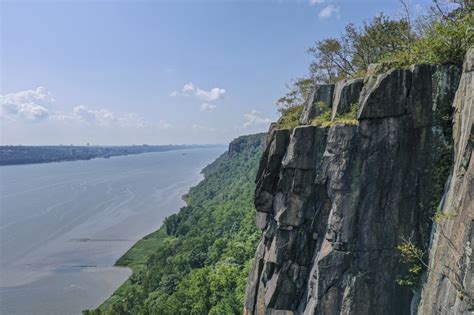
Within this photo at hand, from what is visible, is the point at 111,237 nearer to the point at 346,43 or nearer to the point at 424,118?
the point at 346,43

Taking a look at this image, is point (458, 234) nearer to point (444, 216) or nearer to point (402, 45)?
point (444, 216)

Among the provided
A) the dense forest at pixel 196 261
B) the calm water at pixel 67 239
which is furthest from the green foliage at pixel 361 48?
the calm water at pixel 67 239

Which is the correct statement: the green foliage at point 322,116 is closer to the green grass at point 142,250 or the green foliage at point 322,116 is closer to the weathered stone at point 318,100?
the weathered stone at point 318,100

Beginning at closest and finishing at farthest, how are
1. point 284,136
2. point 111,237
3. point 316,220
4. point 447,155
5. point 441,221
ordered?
1. point 441,221
2. point 447,155
3. point 316,220
4. point 284,136
5. point 111,237

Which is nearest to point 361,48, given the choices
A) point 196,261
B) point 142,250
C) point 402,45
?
point 402,45

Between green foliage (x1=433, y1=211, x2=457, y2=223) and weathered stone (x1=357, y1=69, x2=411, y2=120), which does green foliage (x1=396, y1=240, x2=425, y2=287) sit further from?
weathered stone (x1=357, y1=69, x2=411, y2=120)

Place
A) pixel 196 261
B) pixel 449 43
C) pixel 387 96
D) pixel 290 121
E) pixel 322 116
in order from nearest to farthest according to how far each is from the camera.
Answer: pixel 449 43 < pixel 387 96 < pixel 322 116 < pixel 290 121 < pixel 196 261

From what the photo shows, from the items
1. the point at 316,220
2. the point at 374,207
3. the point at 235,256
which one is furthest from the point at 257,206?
the point at 235,256
